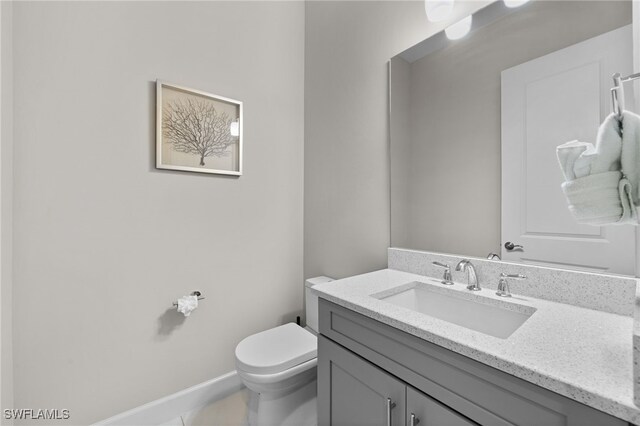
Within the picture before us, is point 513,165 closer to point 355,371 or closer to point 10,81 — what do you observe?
point 355,371

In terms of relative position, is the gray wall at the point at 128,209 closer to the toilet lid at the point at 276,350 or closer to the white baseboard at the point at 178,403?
the white baseboard at the point at 178,403

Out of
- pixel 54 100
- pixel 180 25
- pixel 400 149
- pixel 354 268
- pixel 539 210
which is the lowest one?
pixel 354 268

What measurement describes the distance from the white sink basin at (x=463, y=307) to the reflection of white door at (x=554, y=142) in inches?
8.5

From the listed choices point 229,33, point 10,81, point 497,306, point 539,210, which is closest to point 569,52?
point 539,210

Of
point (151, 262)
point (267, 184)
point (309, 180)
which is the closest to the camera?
point (151, 262)

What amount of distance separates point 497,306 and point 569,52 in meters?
0.89

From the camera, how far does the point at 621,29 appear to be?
83cm

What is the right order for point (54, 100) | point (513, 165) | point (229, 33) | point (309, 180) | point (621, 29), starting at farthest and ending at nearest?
1. point (309, 180)
2. point (229, 33)
3. point (54, 100)
4. point (513, 165)
5. point (621, 29)

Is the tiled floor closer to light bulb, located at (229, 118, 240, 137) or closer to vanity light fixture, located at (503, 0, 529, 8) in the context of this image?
light bulb, located at (229, 118, 240, 137)

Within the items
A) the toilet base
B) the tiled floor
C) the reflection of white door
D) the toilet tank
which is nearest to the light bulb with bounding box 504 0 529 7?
the reflection of white door

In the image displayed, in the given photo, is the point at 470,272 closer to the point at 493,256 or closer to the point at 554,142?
the point at 493,256

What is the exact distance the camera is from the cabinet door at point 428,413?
667mm

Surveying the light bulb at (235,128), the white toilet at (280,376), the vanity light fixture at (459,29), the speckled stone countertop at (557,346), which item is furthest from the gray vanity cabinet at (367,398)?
the vanity light fixture at (459,29)

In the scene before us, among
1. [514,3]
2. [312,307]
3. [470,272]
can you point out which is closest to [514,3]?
[514,3]
